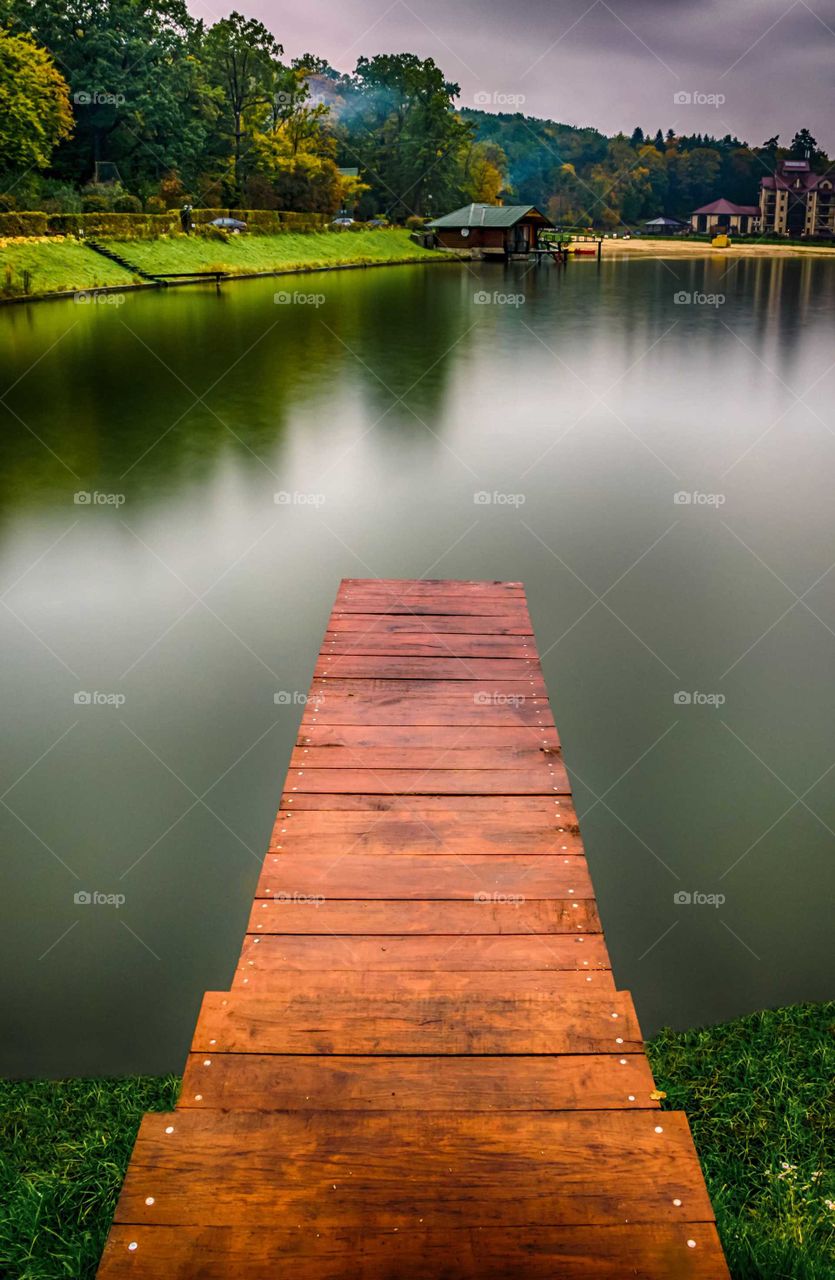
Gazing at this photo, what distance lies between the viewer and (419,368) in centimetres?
1784

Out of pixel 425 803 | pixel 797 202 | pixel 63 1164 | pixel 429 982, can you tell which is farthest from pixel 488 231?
pixel 797 202

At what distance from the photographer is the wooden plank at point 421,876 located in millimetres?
3297

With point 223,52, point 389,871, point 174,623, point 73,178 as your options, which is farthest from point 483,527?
point 223,52

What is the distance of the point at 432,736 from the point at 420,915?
1304 mm

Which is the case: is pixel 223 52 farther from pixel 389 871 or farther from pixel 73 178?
pixel 389 871

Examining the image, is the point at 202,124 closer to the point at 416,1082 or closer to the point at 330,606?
the point at 330,606

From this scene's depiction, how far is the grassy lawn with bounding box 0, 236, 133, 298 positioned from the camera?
1028 inches

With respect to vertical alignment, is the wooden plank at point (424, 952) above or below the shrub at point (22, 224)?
below

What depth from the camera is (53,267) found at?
28.0 m

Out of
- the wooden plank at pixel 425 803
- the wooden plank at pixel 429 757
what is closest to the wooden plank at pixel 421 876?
the wooden plank at pixel 425 803

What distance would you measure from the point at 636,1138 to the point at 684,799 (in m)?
2.74

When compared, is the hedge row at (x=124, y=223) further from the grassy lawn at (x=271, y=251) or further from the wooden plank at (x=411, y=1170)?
the wooden plank at (x=411, y=1170)

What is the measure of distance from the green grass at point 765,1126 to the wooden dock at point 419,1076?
486 millimetres

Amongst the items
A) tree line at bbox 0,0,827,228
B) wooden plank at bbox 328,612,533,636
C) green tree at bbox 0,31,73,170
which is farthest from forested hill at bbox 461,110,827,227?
wooden plank at bbox 328,612,533,636
